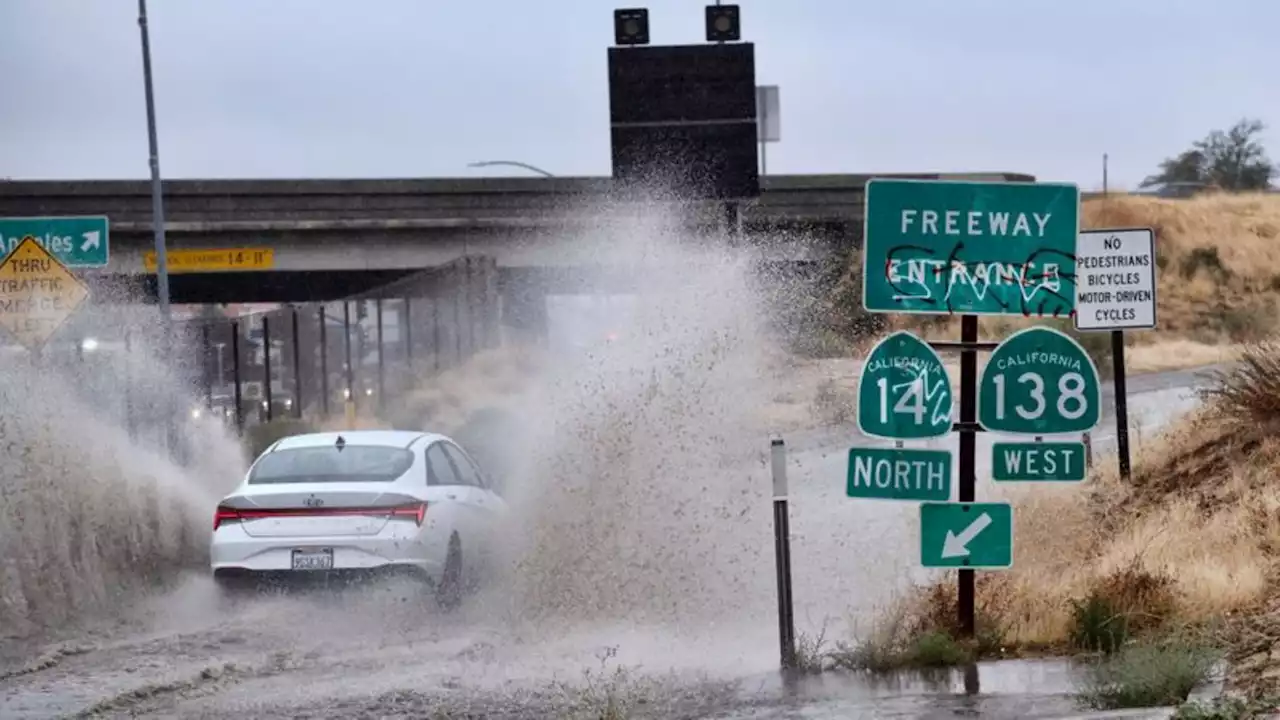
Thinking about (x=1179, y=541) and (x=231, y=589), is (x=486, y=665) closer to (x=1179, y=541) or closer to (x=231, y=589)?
(x=231, y=589)

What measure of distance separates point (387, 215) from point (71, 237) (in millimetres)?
30806

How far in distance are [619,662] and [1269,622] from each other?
368cm

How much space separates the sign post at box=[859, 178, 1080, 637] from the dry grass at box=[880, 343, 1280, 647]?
32.1 inches

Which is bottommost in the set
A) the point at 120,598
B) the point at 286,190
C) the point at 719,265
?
the point at 120,598

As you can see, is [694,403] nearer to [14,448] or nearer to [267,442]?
[14,448]

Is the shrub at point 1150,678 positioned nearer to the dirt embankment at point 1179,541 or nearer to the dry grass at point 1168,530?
the dirt embankment at point 1179,541

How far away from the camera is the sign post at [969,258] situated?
1061 cm

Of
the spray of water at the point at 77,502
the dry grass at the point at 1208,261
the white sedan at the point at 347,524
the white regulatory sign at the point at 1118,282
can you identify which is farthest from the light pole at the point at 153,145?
the dry grass at the point at 1208,261

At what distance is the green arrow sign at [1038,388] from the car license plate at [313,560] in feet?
16.9

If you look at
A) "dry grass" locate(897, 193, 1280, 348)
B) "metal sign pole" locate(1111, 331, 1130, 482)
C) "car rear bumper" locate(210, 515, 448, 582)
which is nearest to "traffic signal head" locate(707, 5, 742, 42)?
"metal sign pole" locate(1111, 331, 1130, 482)

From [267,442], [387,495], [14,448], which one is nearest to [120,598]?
[14,448]

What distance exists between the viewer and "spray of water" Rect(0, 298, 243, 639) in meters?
14.5

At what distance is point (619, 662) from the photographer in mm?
11234

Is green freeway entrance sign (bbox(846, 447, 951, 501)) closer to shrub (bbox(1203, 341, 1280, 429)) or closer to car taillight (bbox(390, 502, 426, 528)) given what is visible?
car taillight (bbox(390, 502, 426, 528))
